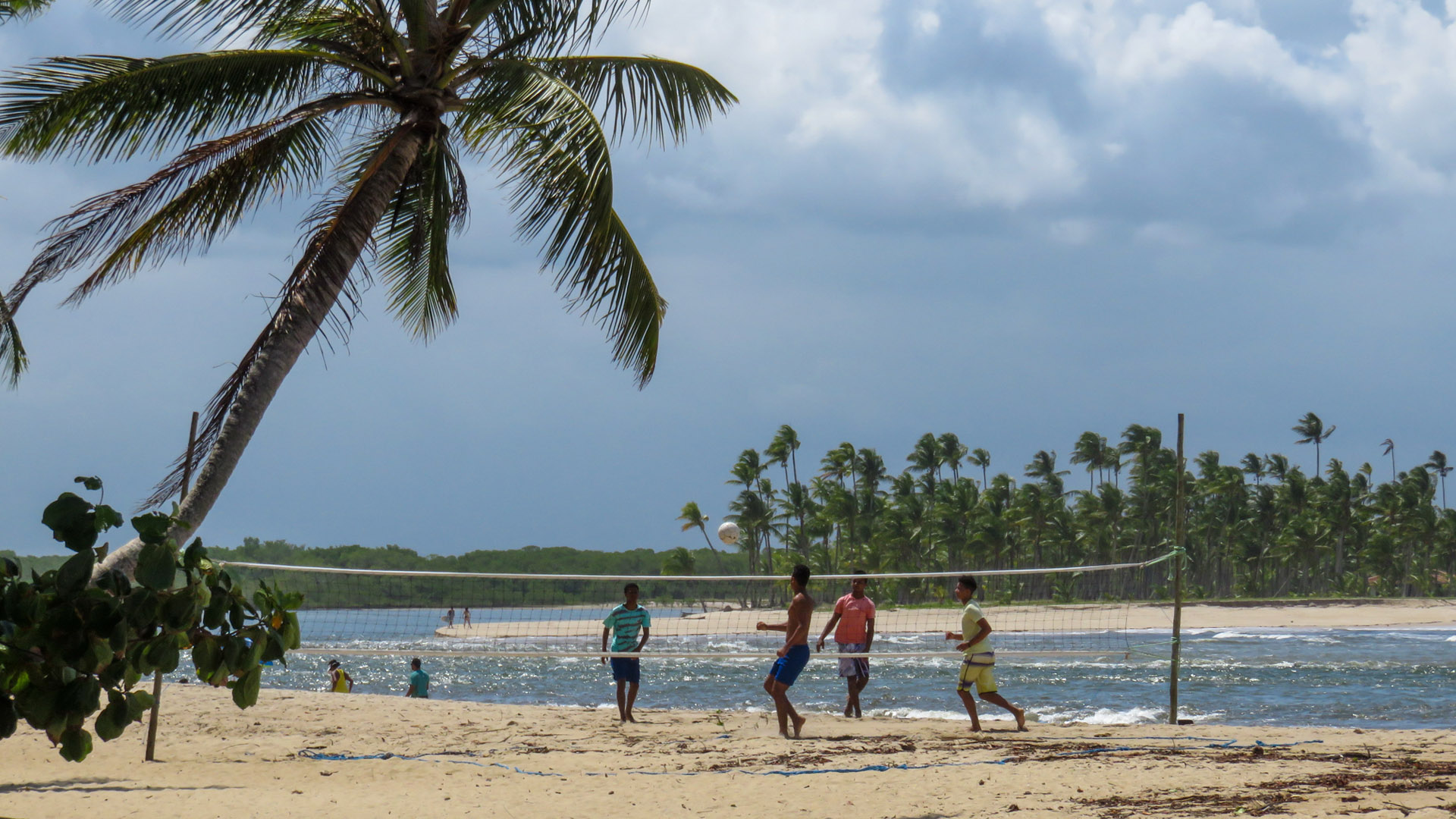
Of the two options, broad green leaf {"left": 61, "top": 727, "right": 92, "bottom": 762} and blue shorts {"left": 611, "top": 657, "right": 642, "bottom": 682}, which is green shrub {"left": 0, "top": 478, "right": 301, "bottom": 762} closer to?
broad green leaf {"left": 61, "top": 727, "right": 92, "bottom": 762}

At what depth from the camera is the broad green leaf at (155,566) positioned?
6.71ft

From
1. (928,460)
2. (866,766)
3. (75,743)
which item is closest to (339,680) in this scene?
(866,766)

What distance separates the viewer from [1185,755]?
680 cm

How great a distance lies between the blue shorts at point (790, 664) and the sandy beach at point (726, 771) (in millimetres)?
490

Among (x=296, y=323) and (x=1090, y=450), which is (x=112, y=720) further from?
(x=1090, y=450)

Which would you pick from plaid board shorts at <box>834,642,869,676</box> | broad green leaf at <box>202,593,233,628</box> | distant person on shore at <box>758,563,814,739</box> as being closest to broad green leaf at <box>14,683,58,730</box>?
broad green leaf at <box>202,593,233,628</box>

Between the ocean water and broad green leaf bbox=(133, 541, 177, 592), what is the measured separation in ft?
23.2

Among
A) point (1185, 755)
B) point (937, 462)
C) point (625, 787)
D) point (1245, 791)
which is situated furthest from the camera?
point (937, 462)

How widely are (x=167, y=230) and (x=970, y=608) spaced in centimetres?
606

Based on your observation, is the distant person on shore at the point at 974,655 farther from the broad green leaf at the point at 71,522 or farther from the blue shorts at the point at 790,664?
the broad green leaf at the point at 71,522

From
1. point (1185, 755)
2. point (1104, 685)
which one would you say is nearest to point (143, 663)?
point (1185, 755)

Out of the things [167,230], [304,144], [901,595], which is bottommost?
[901,595]

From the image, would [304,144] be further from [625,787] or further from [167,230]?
[625,787]

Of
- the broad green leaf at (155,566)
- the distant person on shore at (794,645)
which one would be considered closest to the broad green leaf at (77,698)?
the broad green leaf at (155,566)
